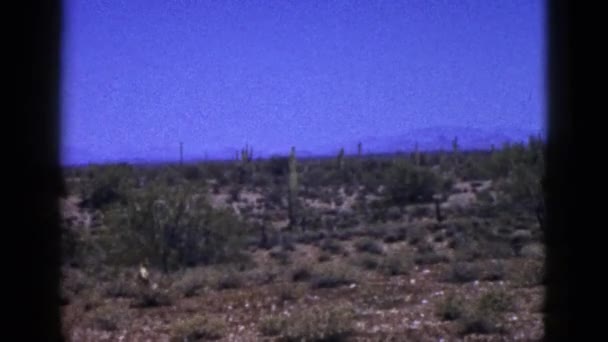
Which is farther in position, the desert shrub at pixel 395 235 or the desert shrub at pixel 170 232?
the desert shrub at pixel 395 235

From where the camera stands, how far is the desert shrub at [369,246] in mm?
27559

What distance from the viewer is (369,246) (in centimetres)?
2827

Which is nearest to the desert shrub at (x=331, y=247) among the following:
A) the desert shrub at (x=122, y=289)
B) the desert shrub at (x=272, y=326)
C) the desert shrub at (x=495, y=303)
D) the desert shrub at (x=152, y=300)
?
the desert shrub at (x=122, y=289)

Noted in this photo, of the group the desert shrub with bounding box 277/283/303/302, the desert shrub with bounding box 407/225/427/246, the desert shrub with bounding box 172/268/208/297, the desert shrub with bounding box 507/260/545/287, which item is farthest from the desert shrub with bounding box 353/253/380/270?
the desert shrub with bounding box 407/225/427/246

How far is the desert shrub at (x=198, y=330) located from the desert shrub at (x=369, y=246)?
13265 millimetres

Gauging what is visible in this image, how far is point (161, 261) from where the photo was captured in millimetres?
24281

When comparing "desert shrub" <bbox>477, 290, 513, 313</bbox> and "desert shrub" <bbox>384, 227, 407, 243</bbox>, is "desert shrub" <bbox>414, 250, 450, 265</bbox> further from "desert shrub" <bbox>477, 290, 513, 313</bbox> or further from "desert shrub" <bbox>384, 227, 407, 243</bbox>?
"desert shrub" <bbox>477, 290, 513, 313</bbox>

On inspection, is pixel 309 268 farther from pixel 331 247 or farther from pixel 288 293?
pixel 331 247

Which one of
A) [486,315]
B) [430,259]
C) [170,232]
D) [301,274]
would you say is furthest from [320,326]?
[170,232]

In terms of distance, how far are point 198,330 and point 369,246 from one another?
14.8m

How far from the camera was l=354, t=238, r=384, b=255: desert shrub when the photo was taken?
2756cm

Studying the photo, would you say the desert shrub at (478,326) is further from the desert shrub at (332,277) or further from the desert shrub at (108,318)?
the desert shrub at (108,318)

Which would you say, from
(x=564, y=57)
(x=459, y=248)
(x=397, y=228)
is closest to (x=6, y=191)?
(x=564, y=57)

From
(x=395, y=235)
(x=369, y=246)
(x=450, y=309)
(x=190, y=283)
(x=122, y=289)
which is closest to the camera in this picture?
(x=450, y=309)
